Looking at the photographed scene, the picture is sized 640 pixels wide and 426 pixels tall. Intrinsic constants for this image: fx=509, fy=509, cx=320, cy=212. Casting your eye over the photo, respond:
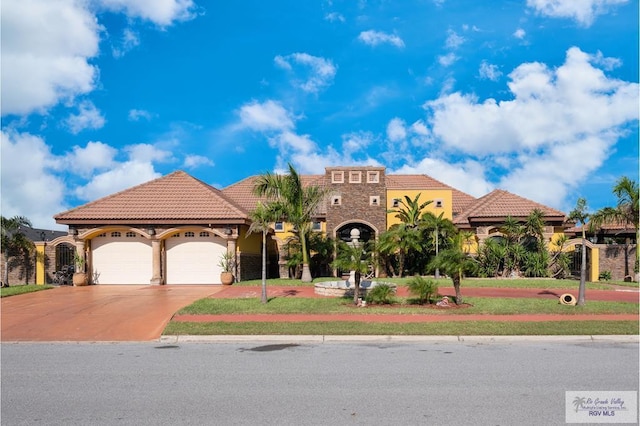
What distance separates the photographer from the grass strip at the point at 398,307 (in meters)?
15.0

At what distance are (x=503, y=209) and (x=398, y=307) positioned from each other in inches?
591

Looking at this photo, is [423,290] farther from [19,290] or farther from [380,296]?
[19,290]

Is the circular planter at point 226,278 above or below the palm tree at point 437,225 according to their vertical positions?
below

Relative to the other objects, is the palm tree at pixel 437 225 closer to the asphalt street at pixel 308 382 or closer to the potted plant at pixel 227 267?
the potted plant at pixel 227 267

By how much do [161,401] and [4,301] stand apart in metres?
15.2

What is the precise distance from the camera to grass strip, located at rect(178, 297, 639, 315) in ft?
49.2

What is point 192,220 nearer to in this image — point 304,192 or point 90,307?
point 304,192

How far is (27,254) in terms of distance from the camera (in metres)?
25.0

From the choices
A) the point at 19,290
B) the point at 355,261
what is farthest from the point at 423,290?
the point at 19,290

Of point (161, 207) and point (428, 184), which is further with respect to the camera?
point (428, 184)

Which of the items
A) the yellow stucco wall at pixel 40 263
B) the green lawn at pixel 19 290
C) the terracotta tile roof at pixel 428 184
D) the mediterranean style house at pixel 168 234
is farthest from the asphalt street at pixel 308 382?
the terracotta tile roof at pixel 428 184

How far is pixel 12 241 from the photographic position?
24812 mm

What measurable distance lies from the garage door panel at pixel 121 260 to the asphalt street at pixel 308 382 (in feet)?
45.7

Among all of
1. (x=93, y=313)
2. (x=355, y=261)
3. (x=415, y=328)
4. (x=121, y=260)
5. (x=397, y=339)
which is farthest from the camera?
(x=121, y=260)
